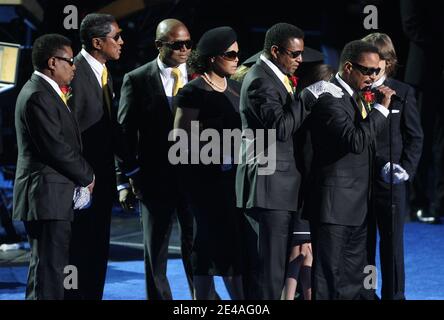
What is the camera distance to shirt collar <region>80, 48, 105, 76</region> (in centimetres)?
593

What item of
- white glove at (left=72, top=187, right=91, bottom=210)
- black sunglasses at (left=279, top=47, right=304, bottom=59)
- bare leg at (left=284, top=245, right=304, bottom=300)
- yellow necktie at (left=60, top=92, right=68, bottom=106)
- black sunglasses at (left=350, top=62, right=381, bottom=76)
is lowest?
bare leg at (left=284, top=245, right=304, bottom=300)

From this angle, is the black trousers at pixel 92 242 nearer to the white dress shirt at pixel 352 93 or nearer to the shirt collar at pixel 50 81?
the shirt collar at pixel 50 81

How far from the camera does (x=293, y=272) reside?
5992mm

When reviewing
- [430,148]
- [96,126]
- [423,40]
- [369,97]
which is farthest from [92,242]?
[430,148]

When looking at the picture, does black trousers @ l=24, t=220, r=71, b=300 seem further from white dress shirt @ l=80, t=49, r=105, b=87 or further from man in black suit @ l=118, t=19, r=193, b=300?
white dress shirt @ l=80, t=49, r=105, b=87

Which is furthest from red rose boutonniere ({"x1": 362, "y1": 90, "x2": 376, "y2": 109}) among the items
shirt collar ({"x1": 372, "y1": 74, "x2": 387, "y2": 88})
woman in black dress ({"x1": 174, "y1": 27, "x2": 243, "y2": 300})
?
woman in black dress ({"x1": 174, "y1": 27, "x2": 243, "y2": 300})

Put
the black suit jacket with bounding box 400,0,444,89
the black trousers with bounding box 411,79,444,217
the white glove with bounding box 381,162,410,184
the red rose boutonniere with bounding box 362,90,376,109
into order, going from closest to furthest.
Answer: the white glove with bounding box 381,162,410,184
the red rose boutonniere with bounding box 362,90,376,109
the black suit jacket with bounding box 400,0,444,89
the black trousers with bounding box 411,79,444,217

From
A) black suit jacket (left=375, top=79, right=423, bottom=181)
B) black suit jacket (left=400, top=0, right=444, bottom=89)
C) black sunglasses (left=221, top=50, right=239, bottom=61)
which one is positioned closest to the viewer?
black sunglasses (left=221, top=50, right=239, bottom=61)

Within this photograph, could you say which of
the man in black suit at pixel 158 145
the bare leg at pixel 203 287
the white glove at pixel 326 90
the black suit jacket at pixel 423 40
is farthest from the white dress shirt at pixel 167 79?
the black suit jacket at pixel 423 40

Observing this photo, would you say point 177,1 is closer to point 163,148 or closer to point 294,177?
point 163,148

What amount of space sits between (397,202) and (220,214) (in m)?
1.14

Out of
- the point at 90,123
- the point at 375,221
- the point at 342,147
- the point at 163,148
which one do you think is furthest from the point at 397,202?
the point at 90,123

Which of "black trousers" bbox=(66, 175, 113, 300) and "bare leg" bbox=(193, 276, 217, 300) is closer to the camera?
"bare leg" bbox=(193, 276, 217, 300)

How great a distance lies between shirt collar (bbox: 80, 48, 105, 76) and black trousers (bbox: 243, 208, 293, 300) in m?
1.26
